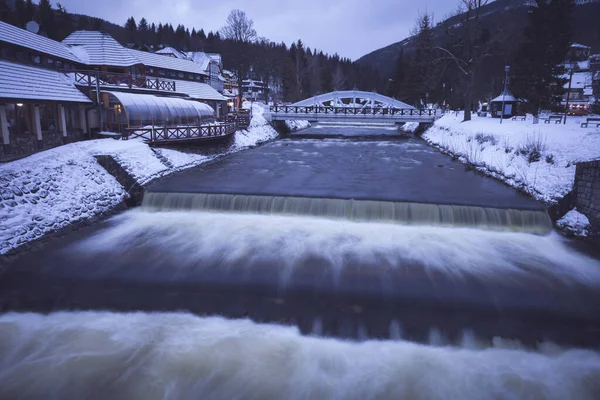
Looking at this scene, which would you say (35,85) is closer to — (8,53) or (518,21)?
(8,53)

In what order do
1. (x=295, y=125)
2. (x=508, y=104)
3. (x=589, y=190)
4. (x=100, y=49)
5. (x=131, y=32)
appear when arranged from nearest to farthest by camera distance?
(x=589, y=190)
(x=100, y=49)
(x=508, y=104)
(x=295, y=125)
(x=131, y=32)

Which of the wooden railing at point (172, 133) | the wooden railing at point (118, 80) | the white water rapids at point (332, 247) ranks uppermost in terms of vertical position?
the wooden railing at point (118, 80)

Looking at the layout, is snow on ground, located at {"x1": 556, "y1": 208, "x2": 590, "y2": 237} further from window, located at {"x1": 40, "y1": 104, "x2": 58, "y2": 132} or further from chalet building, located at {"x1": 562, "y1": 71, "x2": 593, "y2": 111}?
chalet building, located at {"x1": 562, "y1": 71, "x2": 593, "y2": 111}

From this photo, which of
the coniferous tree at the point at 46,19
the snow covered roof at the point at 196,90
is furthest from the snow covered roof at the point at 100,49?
the coniferous tree at the point at 46,19

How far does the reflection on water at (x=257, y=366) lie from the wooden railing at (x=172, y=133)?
15861 millimetres

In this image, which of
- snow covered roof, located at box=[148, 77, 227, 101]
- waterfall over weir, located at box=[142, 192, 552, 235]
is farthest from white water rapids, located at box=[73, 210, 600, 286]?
snow covered roof, located at box=[148, 77, 227, 101]

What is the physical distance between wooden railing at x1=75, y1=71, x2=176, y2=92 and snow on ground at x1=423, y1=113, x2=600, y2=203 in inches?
991

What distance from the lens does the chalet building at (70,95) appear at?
730 inches

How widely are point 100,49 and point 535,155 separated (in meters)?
35.3

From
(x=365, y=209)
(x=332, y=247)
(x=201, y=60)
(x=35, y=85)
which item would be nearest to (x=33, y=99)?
(x=35, y=85)

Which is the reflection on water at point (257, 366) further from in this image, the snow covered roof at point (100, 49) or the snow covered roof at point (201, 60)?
the snow covered roof at point (201, 60)

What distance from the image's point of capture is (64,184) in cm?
1506

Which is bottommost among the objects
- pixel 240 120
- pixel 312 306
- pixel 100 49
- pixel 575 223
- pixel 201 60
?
pixel 312 306

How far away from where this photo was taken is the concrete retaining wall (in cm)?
1336
